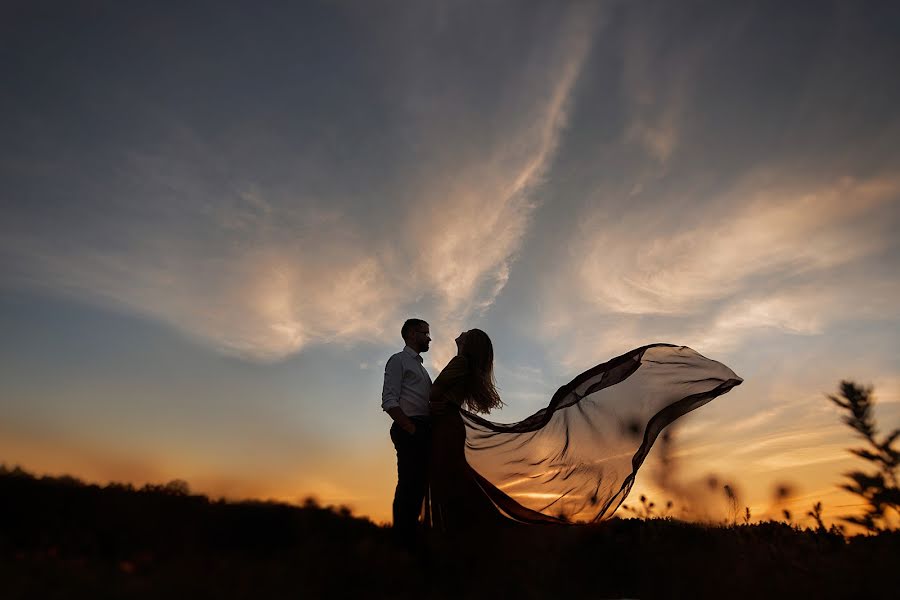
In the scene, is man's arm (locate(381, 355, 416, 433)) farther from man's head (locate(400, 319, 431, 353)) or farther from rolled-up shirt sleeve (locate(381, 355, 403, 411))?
man's head (locate(400, 319, 431, 353))

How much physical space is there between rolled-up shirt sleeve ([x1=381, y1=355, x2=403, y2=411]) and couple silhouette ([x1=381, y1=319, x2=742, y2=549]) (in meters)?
0.01

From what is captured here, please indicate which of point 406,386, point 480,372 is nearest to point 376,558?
point 406,386

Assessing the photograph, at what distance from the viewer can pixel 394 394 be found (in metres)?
6.85

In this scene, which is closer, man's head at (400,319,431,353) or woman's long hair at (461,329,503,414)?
woman's long hair at (461,329,503,414)

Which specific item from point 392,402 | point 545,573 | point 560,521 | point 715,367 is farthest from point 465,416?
point 715,367

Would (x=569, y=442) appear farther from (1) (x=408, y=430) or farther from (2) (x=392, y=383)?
(2) (x=392, y=383)

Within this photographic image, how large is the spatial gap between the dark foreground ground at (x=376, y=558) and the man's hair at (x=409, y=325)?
102 inches

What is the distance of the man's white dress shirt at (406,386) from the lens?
270 inches

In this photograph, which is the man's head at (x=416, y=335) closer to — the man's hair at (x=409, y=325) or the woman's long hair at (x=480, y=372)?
the man's hair at (x=409, y=325)

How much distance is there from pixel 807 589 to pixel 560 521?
9.25 feet

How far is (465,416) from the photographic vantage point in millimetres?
7320

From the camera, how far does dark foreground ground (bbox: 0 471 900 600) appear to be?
4066mm

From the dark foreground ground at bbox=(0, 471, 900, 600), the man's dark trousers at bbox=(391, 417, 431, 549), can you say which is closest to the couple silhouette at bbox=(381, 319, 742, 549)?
the man's dark trousers at bbox=(391, 417, 431, 549)

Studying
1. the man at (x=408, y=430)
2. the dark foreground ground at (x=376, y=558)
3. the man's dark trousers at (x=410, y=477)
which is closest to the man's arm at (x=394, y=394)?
the man at (x=408, y=430)
